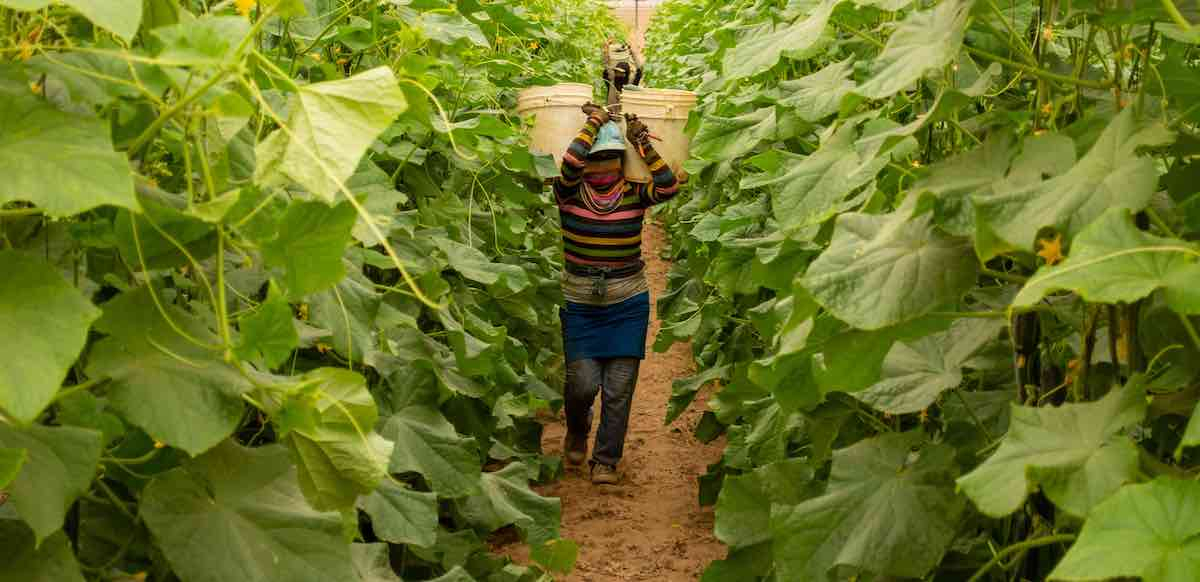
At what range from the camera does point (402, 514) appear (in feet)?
9.64

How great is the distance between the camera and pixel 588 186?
6.05 m

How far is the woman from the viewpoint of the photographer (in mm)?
5977

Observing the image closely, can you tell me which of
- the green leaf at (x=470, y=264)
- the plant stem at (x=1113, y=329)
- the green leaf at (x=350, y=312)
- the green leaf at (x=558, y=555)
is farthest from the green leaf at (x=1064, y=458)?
the green leaf at (x=470, y=264)

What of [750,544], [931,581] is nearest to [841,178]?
[931,581]

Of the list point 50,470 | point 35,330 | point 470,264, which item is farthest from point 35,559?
point 470,264

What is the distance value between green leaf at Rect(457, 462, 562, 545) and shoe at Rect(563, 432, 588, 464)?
7.64 ft

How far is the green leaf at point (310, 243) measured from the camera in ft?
5.14

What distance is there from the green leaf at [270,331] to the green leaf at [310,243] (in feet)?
0.13

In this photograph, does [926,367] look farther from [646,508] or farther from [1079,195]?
[646,508]

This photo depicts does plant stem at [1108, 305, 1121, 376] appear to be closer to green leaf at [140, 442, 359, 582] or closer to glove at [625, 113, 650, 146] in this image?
green leaf at [140, 442, 359, 582]

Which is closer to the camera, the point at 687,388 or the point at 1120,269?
the point at 1120,269

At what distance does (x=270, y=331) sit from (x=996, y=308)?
136cm

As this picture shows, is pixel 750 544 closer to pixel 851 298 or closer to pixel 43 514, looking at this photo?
pixel 851 298

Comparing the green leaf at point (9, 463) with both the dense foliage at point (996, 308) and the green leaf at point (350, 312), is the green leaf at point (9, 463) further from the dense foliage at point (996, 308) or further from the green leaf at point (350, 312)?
the green leaf at point (350, 312)
